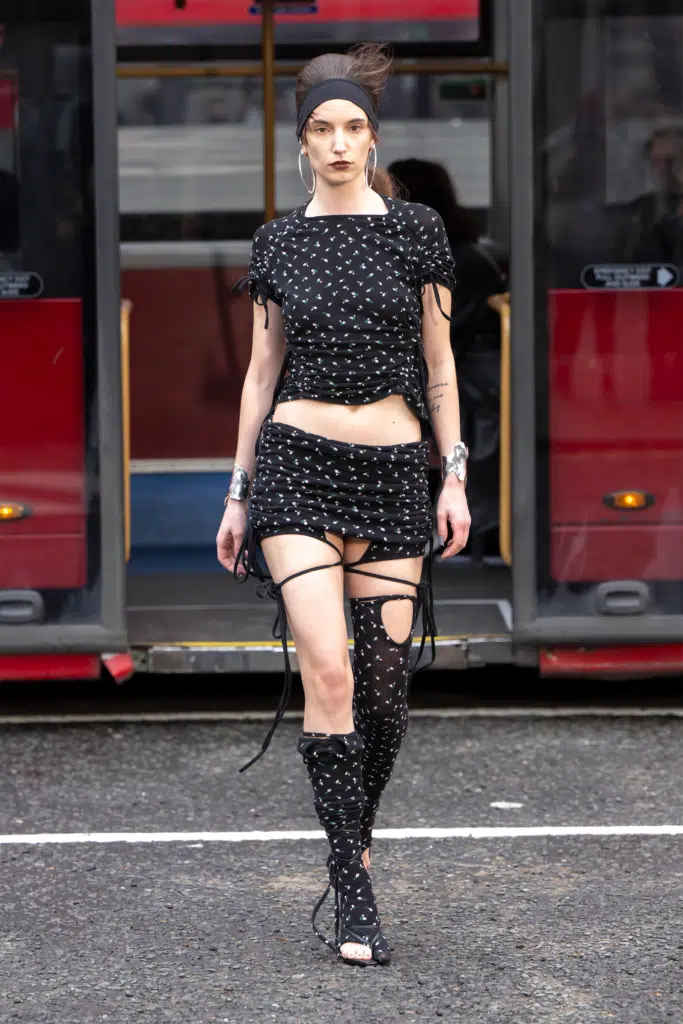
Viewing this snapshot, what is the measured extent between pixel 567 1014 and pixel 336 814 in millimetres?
597

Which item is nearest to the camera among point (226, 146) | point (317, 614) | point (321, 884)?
point (317, 614)

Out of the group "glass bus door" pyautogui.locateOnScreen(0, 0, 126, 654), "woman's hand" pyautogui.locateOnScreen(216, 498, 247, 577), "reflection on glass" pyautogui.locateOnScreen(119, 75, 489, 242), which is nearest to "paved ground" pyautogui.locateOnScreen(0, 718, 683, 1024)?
"glass bus door" pyautogui.locateOnScreen(0, 0, 126, 654)

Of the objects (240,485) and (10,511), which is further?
(10,511)

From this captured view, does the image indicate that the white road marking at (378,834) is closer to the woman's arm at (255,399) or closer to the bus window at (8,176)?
the woman's arm at (255,399)

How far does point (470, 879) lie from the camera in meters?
4.54

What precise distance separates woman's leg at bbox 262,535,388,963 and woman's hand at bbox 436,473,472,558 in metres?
0.23

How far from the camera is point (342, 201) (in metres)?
3.93

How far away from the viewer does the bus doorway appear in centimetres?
805

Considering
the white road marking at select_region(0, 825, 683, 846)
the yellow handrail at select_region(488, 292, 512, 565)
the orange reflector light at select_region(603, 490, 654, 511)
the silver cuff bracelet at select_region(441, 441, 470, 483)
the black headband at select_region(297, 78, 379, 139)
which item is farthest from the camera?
the yellow handrail at select_region(488, 292, 512, 565)

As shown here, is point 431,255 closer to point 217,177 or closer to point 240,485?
point 240,485

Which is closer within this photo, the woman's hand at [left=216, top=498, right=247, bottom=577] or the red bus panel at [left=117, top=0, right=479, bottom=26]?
the woman's hand at [left=216, top=498, right=247, bottom=577]

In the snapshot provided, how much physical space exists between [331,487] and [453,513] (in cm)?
27

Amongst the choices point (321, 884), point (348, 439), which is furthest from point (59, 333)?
point (348, 439)

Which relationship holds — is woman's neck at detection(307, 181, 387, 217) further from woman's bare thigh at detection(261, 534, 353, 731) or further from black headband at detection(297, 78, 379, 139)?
woman's bare thigh at detection(261, 534, 353, 731)
